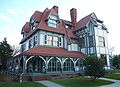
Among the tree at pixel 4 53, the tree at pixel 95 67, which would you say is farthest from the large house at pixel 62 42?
the tree at pixel 4 53

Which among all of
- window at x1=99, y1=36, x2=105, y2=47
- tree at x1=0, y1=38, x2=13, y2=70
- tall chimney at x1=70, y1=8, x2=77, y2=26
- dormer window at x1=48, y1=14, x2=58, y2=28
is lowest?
tree at x1=0, y1=38, x2=13, y2=70

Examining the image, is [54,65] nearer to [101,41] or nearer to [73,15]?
[101,41]

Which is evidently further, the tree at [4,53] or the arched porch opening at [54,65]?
the tree at [4,53]

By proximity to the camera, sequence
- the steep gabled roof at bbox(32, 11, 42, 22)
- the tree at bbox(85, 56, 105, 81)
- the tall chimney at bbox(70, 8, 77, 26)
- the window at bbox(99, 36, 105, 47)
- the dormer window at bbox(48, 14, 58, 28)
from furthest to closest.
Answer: the tall chimney at bbox(70, 8, 77, 26), the window at bbox(99, 36, 105, 47), the steep gabled roof at bbox(32, 11, 42, 22), the dormer window at bbox(48, 14, 58, 28), the tree at bbox(85, 56, 105, 81)

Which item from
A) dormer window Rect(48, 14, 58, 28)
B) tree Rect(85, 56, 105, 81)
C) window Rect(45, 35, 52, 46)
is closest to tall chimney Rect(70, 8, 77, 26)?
dormer window Rect(48, 14, 58, 28)

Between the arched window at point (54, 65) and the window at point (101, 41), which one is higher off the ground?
the window at point (101, 41)

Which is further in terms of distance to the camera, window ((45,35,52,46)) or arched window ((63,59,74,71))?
window ((45,35,52,46))

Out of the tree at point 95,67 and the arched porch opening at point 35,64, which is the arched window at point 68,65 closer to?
the arched porch opening at point 35,64

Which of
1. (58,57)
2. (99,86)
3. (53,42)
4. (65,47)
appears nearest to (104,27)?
(65,47)

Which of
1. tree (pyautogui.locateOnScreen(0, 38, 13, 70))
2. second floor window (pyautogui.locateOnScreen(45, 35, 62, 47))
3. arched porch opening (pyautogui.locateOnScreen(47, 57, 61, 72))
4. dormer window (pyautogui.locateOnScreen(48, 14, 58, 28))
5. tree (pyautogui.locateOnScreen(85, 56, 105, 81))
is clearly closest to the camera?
tree (pyautogui.locateOnScreen(85, 56, 105, 81))

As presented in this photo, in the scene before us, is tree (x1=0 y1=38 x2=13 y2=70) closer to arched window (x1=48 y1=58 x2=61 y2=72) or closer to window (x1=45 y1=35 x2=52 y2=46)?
window (x1=45 y1=35 x2=52 y2=46)

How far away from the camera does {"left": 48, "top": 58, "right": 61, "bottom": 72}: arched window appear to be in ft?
59.8

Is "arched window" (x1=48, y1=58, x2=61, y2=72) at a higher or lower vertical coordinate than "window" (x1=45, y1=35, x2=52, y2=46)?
lower

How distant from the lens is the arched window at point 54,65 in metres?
18.2
